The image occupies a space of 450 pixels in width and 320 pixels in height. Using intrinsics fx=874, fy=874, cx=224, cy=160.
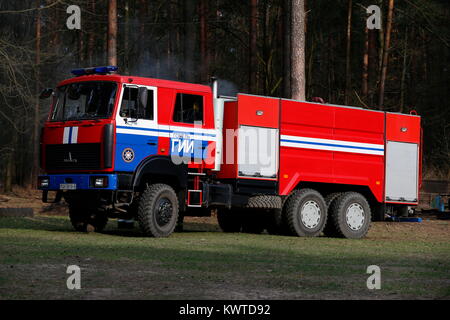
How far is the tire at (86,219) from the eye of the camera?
19062mm

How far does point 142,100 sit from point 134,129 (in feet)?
1.93

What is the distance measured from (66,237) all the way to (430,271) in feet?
25.5

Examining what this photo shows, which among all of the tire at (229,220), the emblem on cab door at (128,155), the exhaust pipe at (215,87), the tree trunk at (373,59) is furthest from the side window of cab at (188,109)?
the tree trunk at (373,59)

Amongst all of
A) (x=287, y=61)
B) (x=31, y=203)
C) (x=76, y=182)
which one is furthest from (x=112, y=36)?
(x=76, y=182)

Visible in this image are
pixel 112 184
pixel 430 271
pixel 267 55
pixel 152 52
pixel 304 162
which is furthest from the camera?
pixel 152 52

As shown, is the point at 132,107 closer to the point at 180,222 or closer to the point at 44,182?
the point at 44,182

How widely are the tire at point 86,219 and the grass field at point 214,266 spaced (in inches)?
13.7

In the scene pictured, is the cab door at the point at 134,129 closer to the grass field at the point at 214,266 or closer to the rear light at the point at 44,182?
the grass field at the point at 214,266

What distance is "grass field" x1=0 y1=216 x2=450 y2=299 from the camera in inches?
373

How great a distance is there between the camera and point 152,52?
48.2 m

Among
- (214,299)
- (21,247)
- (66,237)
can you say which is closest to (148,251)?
(21,247)

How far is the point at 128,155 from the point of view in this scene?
56.0 ft

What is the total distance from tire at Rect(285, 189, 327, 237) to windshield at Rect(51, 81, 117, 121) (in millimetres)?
4747
